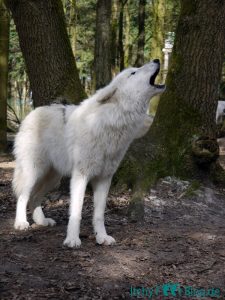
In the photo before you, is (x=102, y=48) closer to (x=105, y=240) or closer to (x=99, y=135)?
(x=99, y=135)

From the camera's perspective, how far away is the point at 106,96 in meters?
4.90

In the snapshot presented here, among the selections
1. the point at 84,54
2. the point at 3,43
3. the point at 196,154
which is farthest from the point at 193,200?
the point at 84,54

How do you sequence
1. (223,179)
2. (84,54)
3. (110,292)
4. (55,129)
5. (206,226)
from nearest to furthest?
(110,292) < (55,129) < (206,226) < (223,179) < (84,54)

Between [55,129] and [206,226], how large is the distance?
2.19 metres

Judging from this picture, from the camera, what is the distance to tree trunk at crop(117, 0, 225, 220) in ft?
22.9

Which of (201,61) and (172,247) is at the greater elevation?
(201,61)

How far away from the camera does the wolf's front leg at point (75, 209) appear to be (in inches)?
186

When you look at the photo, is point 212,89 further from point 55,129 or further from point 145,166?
point 55,129

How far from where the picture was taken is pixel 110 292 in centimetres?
372

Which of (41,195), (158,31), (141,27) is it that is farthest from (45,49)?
(141,27)

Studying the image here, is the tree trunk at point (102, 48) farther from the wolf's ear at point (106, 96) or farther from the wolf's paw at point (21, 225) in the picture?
the wolf's ear at point (106, 96)

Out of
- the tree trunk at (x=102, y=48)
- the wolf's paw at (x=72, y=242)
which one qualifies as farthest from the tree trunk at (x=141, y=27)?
the wolf's paw at (x=72, y=242)

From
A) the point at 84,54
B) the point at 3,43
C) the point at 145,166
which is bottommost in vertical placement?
the point at 84,54

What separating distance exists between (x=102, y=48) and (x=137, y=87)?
7.76 meters
